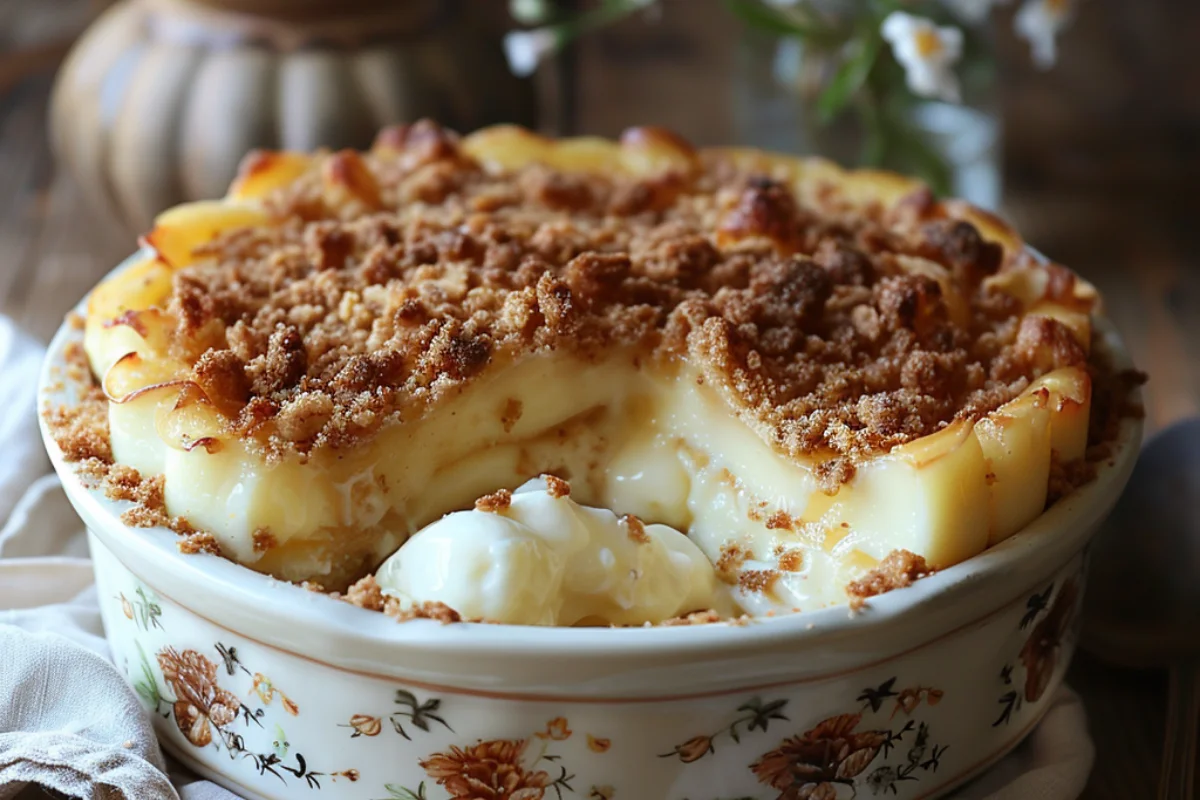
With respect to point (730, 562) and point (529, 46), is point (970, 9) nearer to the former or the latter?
point (529, 46)

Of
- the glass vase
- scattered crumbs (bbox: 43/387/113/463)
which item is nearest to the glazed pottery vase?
the glass vase

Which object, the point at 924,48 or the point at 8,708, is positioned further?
the point at 924,48

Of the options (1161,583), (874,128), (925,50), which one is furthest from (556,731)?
(874,128)

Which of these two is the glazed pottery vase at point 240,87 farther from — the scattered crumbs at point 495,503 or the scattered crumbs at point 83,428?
the scattered crumbs at point 495,503

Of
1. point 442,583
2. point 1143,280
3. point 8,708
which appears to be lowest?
point 1143,280

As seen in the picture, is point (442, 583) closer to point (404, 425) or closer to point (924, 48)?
point (404, 425)

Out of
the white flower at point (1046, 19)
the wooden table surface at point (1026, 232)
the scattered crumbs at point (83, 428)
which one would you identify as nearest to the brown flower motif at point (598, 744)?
the scattered crumbs at point (83, 428)

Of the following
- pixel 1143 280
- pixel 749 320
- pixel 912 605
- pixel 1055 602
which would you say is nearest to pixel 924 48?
pixel 1143 280
